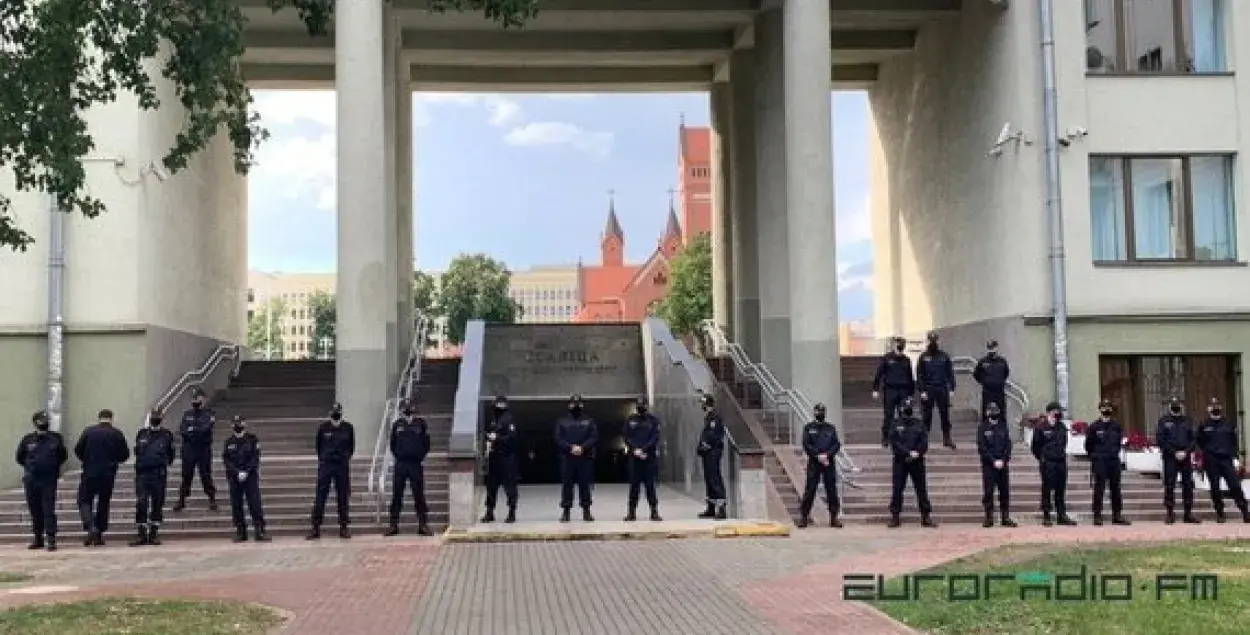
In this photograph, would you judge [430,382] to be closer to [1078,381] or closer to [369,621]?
[1078,381]

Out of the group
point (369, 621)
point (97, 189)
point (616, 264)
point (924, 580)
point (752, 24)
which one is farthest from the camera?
point (616, 264)

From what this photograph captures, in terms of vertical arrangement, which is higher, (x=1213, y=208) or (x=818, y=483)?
(x=1213, y=208)

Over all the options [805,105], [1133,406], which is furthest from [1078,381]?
[805,105]

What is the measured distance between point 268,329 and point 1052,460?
9278 centimetres

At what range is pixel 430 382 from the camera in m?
26.0

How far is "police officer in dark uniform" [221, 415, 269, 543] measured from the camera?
1602cm

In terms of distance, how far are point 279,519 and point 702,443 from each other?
233 inches

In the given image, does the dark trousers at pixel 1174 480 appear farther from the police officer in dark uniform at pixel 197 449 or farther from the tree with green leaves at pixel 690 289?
the tree with green leaves at pixel 690 289

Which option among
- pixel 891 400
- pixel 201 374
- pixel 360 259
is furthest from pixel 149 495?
pixel 891 400

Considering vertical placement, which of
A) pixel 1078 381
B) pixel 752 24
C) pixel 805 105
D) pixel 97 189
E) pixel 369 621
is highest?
pixel 752 24

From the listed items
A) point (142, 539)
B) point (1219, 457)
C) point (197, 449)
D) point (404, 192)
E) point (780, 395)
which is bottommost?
point (142, 539)

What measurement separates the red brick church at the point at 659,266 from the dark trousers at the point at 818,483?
72.5m

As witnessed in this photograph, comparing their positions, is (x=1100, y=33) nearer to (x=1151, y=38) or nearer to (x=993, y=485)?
(x=1151, y=38)

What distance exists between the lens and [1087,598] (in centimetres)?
1004
